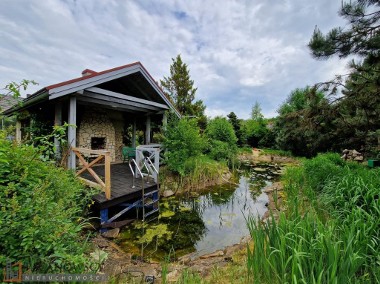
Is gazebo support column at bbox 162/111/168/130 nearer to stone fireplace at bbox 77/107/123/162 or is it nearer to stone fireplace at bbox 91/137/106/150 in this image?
stone fireplace at bbox 77/107/123/162

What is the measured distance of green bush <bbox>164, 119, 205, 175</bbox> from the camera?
7.01m

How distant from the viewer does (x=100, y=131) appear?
7.96 meters

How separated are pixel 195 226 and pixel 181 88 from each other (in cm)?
1755

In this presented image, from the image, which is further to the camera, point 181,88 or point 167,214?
point 181,88

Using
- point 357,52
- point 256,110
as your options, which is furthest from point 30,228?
point 256,110

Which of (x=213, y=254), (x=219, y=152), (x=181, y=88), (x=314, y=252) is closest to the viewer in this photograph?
(x=314, y=252)

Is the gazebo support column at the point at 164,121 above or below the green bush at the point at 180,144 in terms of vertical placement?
above

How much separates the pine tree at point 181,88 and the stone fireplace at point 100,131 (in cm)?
1181

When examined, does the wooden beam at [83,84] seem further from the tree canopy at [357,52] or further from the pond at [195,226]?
the tree canopy at [357,52]

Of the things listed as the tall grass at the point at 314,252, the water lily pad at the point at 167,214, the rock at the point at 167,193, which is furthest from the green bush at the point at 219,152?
the tall grass at the point at 314,252

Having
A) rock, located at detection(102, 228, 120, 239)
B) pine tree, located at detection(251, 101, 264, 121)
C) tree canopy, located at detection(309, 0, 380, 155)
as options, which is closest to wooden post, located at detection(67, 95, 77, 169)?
rock, located at detection(102, 228, 120, 239)

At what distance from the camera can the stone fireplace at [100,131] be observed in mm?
7364

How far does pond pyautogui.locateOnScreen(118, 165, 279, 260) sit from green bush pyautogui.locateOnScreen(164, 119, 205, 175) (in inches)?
51.3

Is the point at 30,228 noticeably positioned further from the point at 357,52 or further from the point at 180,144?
the point at 180,144
